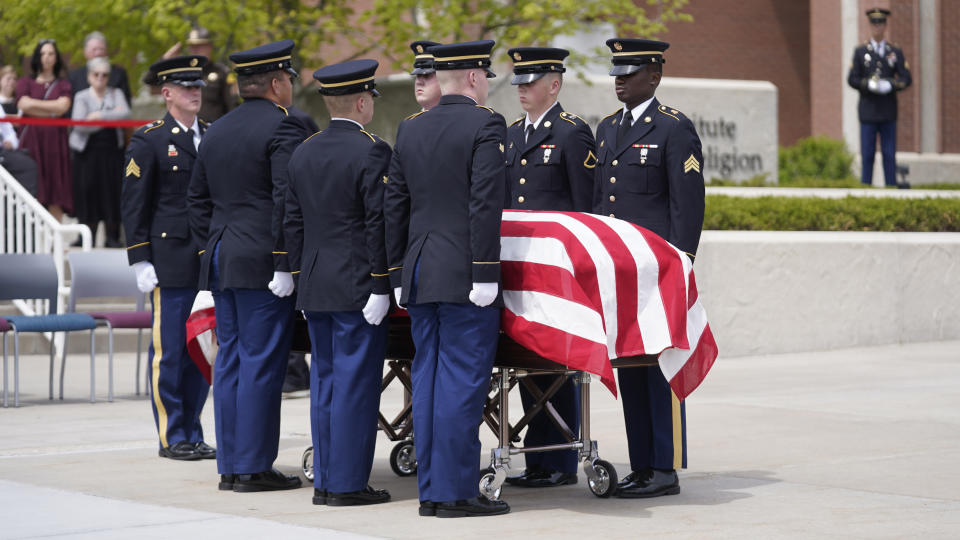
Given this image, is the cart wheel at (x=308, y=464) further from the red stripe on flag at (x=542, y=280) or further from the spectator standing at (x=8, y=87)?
the spectator standing at (x=8, y=87)

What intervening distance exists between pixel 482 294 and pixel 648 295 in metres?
0.83

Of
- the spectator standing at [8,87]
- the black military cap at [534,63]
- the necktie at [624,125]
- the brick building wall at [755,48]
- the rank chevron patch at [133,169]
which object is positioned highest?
the brick building wall at [755,48]

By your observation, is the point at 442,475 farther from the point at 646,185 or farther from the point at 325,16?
the point at 325,16

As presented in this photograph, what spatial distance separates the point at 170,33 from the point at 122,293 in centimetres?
642

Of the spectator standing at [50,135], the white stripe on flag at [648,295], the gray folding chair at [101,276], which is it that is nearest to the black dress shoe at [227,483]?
the white stripe on flag at [648,295]

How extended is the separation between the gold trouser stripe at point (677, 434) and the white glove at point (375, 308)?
1.46m

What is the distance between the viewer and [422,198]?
6758mm

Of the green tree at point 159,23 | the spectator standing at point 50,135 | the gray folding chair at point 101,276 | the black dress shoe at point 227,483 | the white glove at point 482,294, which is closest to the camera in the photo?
the white glove at point 482,294

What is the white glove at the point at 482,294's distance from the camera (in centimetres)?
652

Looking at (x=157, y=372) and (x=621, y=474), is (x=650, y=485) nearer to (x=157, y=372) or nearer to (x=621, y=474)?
(x=621, y=474)

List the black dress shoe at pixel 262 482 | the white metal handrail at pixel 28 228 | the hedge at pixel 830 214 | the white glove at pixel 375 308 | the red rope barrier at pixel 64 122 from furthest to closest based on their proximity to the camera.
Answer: the red rope barrier at pixel 64 122 < the hedge at pixel 830 214 < the white metal handrail at pixel 28 228 < the black dress shoe at pixel 262 482 < the white glove at pixel 375 308

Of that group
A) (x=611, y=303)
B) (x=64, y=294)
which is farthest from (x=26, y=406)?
(x=611, y=303)

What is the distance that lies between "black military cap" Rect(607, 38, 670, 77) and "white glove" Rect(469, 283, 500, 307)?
61.7 inches

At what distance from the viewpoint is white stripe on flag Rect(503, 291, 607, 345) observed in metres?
6.60
